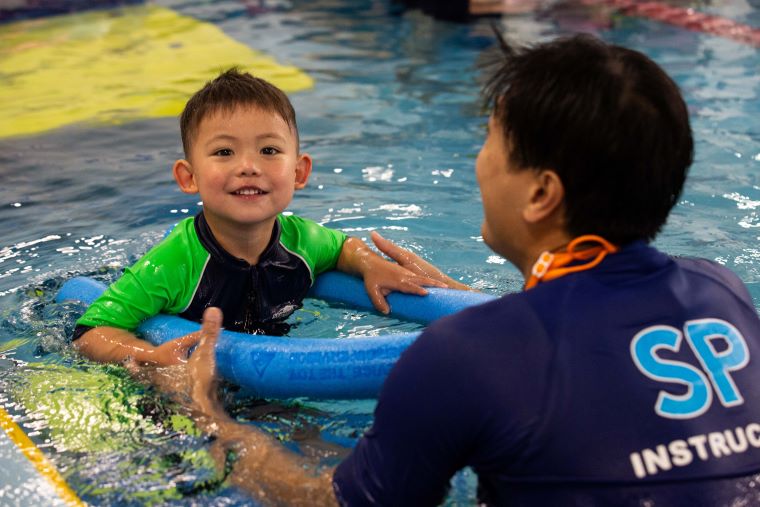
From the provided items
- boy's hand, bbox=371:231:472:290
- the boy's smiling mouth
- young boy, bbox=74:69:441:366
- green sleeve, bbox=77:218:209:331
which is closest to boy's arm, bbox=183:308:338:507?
young boy, bbox=74:69:441:366

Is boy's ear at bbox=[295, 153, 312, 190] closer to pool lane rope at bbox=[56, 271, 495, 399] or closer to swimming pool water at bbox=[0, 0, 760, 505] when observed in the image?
swimming pool water at bbox=[0, 0, 760, 505]

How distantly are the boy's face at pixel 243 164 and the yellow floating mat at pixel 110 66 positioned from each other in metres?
3.56

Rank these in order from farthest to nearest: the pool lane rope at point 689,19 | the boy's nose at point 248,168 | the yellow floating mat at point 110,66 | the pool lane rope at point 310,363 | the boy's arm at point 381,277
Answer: the pool lane rope at point 689,19
the yellow floating mat at point 110,66
the boy's arm at point 381,277
the boy's nose at point 248,168
the pool lane rope at point 310,363

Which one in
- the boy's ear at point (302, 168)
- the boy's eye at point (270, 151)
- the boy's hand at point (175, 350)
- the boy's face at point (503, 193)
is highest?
the boy's face at point (503, 193)

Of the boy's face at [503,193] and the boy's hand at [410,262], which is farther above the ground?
the boy's face at [503,193]

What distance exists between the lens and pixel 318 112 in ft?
20.3

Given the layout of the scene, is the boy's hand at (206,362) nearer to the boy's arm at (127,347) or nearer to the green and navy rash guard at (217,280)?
the boy's arm at (127,347)

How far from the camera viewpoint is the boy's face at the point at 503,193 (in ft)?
5.41

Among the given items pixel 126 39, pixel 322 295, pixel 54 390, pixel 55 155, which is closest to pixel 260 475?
pixel 54 390

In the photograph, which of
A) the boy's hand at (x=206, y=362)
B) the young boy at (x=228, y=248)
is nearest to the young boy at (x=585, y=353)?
the boy's hand at (x=206, y=362)

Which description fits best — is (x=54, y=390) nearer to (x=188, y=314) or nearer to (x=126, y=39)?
(x=188, y=314)

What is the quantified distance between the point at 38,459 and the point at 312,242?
1.18 metres

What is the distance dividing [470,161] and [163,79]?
306 cm

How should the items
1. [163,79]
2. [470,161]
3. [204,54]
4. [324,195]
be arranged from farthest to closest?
[204,54]
[163,79]
[470,161]
[324,195]
